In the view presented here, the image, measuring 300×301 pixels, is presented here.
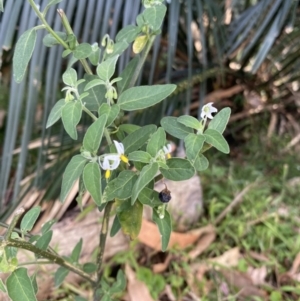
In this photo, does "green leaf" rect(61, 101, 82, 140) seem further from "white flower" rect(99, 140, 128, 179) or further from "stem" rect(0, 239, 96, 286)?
"stem" rect(0, 239, 96, 286)

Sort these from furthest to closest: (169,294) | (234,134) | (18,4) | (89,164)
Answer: (234,134) → (169,294) → (18,4) → (89,164)

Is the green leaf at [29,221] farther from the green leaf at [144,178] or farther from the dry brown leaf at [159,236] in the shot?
the dry brown leaf at [159,236]

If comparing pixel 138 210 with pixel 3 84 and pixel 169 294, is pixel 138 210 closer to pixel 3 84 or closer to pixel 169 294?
pixel 169 294

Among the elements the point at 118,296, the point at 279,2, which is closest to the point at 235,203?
the point at 118,296

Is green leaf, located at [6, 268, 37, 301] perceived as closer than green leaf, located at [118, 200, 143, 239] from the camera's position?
Yes

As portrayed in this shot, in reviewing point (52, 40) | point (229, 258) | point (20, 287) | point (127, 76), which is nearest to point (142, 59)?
point (127, 76)

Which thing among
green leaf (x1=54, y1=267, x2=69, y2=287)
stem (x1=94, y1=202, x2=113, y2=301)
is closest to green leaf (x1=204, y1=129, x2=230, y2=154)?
stem (x1=94, y1=202, x2=113, y2=301)
